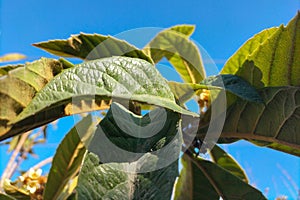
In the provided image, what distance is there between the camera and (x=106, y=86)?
338mm

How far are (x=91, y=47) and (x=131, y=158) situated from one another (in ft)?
0.72

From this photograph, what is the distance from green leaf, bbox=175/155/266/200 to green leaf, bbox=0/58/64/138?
0.32 metres

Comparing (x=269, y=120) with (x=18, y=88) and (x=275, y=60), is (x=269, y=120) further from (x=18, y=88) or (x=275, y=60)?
(x=18, y=88)

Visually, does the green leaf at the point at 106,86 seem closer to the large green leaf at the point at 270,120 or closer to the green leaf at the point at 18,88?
the green leaf at the point at 18,88

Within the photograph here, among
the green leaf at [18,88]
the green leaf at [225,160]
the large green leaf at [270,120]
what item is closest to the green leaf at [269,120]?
the large green leaf at [270,120]

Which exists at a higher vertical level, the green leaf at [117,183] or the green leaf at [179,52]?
the green leaf at [179,52]

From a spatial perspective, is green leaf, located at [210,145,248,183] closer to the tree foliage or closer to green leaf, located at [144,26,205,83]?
the tree foliage

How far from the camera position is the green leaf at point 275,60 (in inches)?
20.0

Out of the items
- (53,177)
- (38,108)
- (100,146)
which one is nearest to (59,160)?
(53,177)

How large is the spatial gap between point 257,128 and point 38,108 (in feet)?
1.23

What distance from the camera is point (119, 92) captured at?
34cm

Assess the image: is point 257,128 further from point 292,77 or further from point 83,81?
point 83,81

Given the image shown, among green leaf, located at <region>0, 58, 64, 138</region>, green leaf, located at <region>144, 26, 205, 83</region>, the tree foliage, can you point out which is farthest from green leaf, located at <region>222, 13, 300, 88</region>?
green leaf, located at <region>0, 58, 64, 138</region>

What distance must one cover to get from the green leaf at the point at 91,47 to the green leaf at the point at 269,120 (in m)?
0.17
